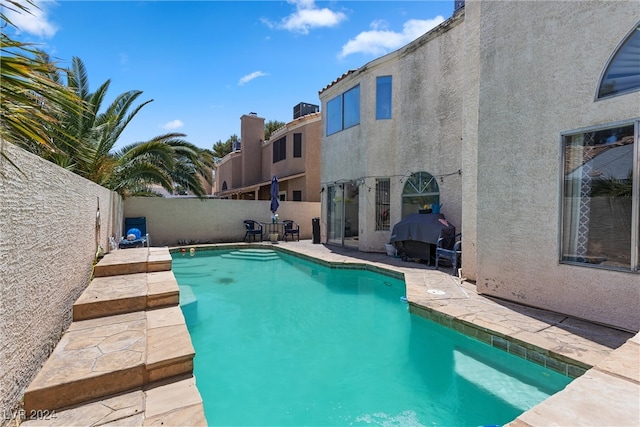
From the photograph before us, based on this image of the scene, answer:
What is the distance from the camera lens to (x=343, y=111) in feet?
54.4

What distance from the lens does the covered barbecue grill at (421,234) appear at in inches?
444

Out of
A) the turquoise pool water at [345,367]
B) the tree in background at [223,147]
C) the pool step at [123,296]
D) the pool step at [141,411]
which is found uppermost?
the tree in background at [223,147]

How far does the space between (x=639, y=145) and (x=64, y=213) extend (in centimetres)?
924

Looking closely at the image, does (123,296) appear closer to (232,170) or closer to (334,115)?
(334,115)

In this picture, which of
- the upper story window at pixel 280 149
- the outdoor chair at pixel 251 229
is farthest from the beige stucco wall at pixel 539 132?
the upper story window at pixel 280 149

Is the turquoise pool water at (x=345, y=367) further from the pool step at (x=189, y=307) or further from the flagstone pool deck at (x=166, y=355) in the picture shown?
the flagstone pool deck at (x=166, y=355)

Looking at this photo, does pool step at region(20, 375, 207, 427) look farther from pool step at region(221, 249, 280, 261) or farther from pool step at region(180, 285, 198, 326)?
pool step at region(221, 249, 280, 261)

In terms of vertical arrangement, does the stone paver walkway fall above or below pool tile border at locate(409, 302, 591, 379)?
above

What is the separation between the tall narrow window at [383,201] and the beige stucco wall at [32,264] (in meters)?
11.8

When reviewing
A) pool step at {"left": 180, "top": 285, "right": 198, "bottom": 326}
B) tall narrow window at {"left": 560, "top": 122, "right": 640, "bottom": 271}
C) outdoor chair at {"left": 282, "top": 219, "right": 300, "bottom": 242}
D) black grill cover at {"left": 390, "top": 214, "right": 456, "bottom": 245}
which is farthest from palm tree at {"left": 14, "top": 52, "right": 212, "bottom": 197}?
tall narrow window at {"left": 560, "top": 122, "right": 640, "bottom": 271}

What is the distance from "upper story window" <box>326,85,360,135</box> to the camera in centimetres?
1561

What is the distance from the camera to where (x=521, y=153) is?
6801 mm

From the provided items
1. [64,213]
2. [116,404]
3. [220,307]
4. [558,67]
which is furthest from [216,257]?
[558,67]

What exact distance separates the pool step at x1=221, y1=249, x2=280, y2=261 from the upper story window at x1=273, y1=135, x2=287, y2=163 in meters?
10.8
